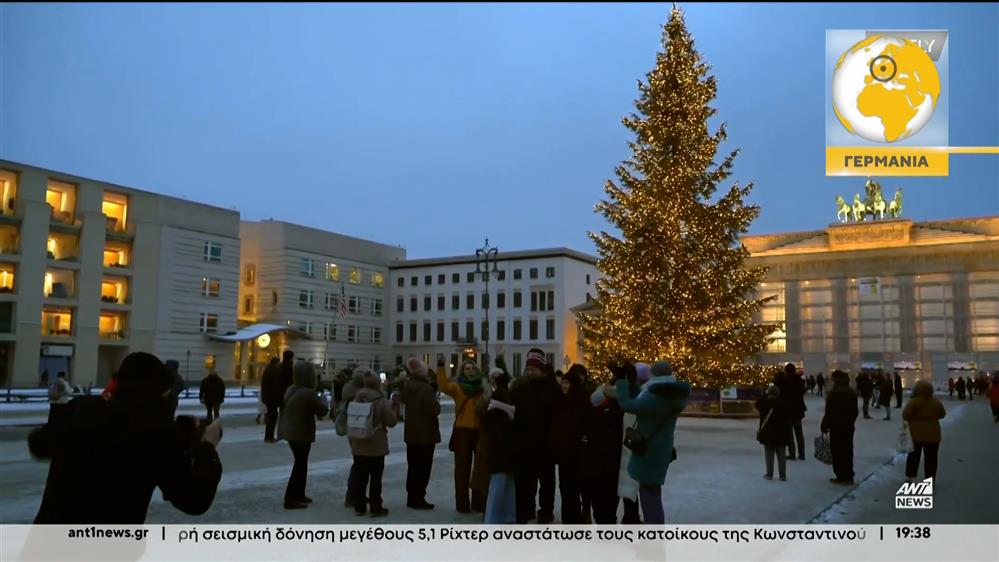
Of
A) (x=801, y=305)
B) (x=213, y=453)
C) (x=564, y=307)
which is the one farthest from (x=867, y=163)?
(x=801, y=305)

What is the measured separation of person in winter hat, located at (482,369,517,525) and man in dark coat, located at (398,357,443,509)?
187 cm

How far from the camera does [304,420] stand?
8.99 meters

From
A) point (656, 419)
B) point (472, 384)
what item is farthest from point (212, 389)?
point (656, 419)

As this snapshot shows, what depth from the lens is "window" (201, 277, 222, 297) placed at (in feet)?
185

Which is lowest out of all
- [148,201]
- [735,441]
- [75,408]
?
[735,441]

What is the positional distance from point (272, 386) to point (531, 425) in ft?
30.6

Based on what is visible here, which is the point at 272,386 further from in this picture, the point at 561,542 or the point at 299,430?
the point at 561,542

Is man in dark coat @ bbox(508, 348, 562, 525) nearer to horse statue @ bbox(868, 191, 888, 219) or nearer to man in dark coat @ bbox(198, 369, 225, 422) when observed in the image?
man in dark coat @ bbox(198, 369, 225, 422)

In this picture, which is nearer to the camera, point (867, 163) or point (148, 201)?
point (867, 163)

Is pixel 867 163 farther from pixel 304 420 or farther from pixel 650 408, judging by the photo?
pixel 304 420

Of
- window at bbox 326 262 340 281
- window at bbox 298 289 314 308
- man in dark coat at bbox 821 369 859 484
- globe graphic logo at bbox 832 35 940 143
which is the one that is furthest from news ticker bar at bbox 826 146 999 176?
window at bbox 326 262 340 281

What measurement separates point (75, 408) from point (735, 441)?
652 inches

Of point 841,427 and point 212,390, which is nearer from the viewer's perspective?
point 841,427

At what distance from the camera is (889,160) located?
873 centimetres
